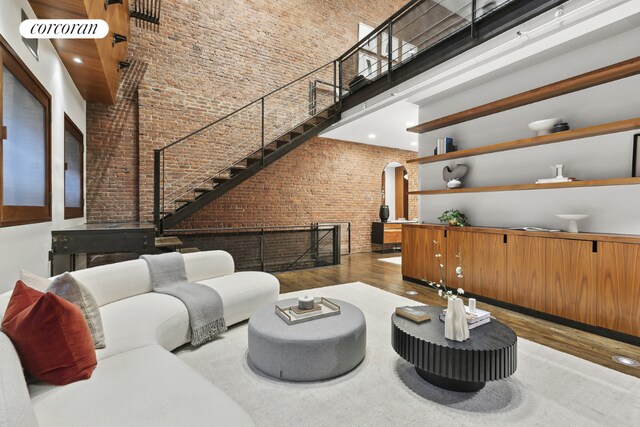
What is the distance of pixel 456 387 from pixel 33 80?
432cm

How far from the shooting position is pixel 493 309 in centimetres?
380

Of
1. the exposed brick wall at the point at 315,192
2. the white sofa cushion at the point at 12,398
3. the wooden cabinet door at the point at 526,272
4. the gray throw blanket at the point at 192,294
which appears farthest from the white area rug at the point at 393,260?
the white sofa cushion at the point at 12,398

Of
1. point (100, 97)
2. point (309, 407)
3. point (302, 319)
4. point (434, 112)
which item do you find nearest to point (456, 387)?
point (309, 407)

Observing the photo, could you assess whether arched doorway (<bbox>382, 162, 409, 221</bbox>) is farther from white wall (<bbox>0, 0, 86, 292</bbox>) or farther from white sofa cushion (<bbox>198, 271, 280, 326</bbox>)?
white wall (<bbox>0, 0, 86, 292</bbox>)

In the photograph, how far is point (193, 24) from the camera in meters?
6.05

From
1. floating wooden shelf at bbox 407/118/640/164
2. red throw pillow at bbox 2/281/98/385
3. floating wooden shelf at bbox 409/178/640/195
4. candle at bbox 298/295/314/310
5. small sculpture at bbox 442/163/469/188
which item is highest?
floating wooden shelf at bbox 407/118/640/164

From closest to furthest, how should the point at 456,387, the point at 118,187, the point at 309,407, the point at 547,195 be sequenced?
the point at 309,407, the point at 456,387, the point at 547,195, the point at 118,187

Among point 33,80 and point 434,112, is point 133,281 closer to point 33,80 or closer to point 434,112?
point 33,80

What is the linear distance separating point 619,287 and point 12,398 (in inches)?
160

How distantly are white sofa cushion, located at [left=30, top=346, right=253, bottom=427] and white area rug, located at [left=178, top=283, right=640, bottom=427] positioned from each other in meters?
0.60

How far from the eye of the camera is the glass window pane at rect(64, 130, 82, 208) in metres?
4.18

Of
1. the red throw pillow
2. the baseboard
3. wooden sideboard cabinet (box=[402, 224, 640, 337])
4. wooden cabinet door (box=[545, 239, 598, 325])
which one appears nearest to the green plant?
wooden sideboard cabinet (box=[402, 224, 640, 337])

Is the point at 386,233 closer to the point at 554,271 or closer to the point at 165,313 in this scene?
the point at 554,271

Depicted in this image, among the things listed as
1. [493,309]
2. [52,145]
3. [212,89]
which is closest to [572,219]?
[493,309]
